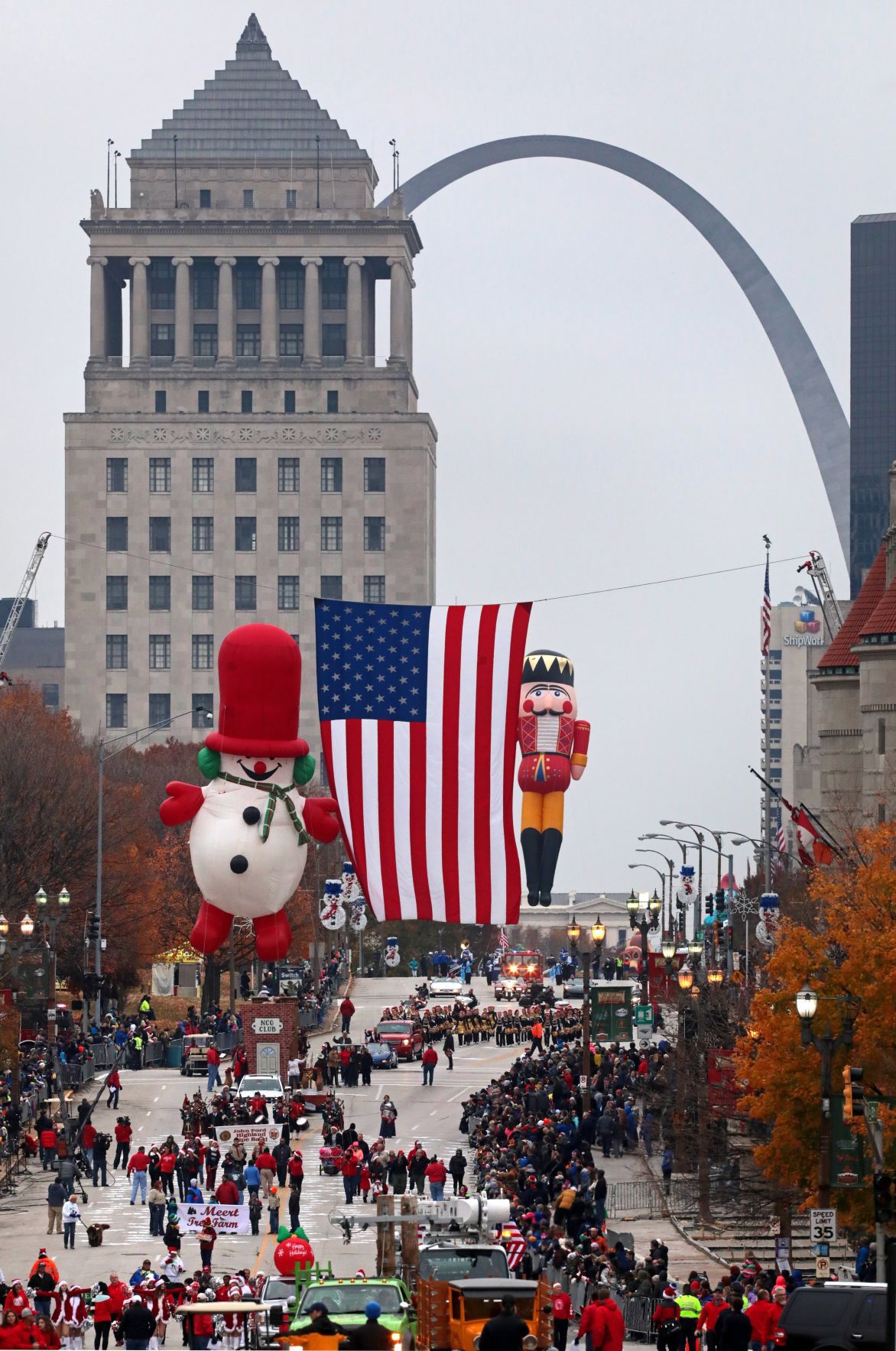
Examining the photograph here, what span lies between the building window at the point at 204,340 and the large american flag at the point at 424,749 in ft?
497

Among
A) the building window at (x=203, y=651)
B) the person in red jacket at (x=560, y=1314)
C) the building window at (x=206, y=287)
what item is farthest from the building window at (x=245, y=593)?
the person in red jacket at (x=560, y=1314)

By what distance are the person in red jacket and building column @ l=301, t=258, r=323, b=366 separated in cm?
15064

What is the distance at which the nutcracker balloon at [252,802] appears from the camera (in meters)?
49.0

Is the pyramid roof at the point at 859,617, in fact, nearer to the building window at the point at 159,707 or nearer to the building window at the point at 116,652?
the building window at the point at 159,707

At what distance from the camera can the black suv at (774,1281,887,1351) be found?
28125mm

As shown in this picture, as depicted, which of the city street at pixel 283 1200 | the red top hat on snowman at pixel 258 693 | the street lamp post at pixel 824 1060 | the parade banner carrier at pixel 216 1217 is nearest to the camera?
the street lamp post at pixel 824 1060

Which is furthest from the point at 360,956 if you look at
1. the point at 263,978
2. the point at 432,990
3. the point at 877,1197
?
the point at 877,1197

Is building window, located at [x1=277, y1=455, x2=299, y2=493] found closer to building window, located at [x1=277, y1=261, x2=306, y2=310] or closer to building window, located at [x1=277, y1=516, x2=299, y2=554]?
building window, located at [x1=277, y1=516, x2=299, y2=554]

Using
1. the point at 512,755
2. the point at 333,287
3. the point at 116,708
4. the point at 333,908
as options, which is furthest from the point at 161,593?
the point at 512,755

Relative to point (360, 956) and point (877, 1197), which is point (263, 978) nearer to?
point (360, 956)

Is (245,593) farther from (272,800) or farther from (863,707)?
(272,800)

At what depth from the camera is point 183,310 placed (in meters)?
182

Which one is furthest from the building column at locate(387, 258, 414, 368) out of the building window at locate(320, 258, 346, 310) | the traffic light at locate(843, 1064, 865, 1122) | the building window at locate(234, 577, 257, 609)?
the traffic light at locate(843, 1064, 865, 1122)

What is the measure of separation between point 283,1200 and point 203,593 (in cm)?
12769
